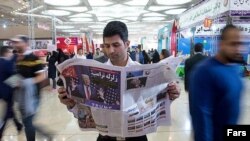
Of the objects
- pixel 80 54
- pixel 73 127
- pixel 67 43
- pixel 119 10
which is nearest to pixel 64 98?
Result: pixel 73 127

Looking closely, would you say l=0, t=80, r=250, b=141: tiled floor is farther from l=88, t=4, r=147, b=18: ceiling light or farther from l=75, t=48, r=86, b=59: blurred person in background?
l=88, t=4, r=147, b=18: ceiling light

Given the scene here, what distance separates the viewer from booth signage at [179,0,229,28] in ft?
24.5

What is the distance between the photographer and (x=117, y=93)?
1.26 metres

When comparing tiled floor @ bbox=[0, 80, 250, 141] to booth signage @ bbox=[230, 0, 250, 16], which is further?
Result: booth signage @ bbox=[230, 0, 250, 16]

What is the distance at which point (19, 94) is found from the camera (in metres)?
3.05

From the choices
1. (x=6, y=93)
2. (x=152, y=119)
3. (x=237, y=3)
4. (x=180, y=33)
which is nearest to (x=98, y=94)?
(x=152, y=119)

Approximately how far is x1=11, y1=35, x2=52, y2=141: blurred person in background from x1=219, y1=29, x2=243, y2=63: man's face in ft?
7.37

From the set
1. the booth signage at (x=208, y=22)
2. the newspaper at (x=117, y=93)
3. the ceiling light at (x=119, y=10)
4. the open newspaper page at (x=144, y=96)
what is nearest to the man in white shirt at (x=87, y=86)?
the newspaper at (x=117, y=93)

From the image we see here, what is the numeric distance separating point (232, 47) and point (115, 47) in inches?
21.2

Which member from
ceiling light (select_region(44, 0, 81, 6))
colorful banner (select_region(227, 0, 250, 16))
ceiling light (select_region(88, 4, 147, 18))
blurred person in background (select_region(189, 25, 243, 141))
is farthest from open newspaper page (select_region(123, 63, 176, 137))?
ceiling light (select_region(88, 4, 147, 18))

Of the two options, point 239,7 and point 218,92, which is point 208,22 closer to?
point 239,7

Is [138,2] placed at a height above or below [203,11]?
above

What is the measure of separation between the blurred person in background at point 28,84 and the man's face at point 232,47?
2246 millimetres

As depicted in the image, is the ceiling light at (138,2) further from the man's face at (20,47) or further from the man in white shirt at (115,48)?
the man in white shirt at (115,48)
